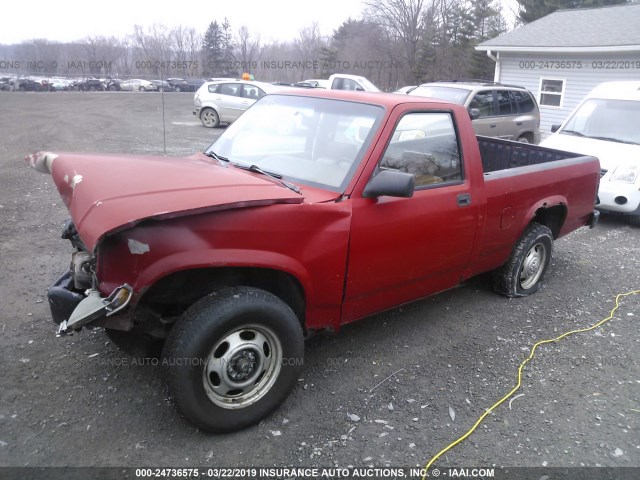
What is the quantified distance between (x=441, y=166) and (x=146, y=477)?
279 centimetres

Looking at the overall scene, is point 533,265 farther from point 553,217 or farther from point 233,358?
point 233,358

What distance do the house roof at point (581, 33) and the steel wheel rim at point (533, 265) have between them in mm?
15418

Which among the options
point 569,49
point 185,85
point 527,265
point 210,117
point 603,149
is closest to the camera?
point 527,265

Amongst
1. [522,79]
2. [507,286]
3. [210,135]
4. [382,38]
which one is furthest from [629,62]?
[382,38]

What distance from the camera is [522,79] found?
20.4m

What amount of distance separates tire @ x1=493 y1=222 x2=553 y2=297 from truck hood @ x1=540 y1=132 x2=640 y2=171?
3.10 m

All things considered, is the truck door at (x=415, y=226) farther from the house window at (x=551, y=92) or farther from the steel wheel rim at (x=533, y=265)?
the house window at (x=551, y=92)

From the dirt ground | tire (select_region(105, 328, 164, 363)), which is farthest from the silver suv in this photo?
tire (select_region(105, 328, 164, 363))

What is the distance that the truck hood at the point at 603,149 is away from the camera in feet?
24.6

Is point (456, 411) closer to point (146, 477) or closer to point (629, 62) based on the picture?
point (146, 477)

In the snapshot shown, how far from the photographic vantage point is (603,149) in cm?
780

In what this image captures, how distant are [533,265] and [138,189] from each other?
3.91 metres

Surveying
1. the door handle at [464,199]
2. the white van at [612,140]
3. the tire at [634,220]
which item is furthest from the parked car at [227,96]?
the door handle at [464,199]

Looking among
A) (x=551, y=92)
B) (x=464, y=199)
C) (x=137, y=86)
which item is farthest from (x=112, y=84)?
(x=464, y=199)
